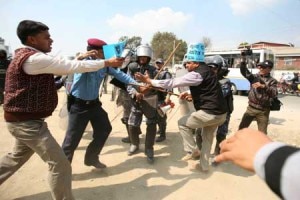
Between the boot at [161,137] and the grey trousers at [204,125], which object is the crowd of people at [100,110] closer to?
the grey trousers at [204,125]

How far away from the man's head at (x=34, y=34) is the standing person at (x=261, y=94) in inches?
135

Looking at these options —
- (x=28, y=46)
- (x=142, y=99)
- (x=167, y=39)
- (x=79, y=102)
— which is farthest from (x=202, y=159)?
(x=167, y=39)

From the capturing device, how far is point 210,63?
4660 mm

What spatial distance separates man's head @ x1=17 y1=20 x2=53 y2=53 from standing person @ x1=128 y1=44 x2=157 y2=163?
6.41ft

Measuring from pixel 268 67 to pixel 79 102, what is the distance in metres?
3.28

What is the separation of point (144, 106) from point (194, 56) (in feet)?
4.13

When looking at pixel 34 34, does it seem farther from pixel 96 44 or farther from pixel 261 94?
pixel 261 94

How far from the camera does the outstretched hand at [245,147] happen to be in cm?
93

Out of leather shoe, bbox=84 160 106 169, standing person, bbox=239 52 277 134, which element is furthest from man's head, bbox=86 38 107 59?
standing person, bbox=239 52 277 134

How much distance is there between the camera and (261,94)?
16.1 ft

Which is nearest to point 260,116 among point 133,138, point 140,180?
point 133,138

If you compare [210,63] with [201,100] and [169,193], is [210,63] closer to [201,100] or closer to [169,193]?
[201,100]

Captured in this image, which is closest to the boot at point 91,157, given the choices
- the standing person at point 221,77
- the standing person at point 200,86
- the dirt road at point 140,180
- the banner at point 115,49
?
the dirt road at point 140,180

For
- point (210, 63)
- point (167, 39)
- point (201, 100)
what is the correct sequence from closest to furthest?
point (201, 100) → point (210, 63) → point (167, 39)
